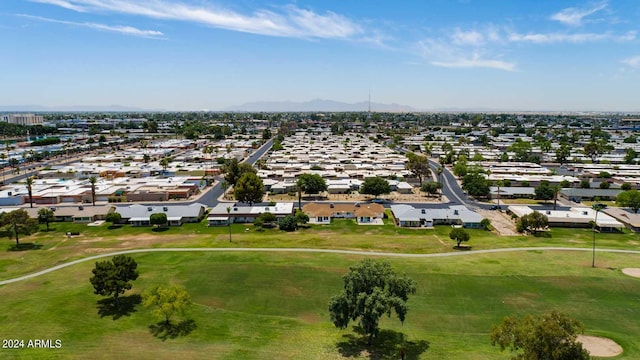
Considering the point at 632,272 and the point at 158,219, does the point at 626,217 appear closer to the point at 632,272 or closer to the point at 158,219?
the point at 632,272

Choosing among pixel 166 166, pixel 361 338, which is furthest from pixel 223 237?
pixel 166 166

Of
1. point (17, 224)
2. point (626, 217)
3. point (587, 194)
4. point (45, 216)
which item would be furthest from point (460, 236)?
point (45, 216)

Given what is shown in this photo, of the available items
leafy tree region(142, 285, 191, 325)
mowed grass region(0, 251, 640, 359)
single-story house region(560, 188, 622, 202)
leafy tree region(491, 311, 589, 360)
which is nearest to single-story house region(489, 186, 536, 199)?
single-story house region(560, 188, 622, 202)

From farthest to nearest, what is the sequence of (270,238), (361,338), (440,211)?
(440,211)
(270,238)
(361,338)

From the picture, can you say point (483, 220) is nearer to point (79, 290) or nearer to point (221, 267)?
point (221, 267)

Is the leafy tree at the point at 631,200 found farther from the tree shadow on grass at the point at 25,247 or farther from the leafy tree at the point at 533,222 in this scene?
the tree shadow on grass at the point at 25,247

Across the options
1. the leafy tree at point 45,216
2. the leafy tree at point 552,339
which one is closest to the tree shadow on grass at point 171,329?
the leafy tree at point 552,339
